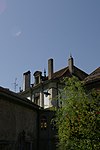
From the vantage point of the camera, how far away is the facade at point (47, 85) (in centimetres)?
3177

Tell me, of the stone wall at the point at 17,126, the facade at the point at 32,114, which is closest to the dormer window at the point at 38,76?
the facade at the point at 32,114

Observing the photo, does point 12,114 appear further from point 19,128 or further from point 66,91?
point 66,91

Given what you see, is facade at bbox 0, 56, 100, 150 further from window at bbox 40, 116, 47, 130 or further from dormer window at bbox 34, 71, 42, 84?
dormer window at bbox 34, 71, 42, 84

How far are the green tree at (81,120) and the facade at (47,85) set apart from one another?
684 inches

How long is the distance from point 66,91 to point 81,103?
203 centimetres

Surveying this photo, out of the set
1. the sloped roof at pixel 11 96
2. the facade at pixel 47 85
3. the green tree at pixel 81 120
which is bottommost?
the green tree at pixel 81 120

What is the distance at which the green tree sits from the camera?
10.3 metres

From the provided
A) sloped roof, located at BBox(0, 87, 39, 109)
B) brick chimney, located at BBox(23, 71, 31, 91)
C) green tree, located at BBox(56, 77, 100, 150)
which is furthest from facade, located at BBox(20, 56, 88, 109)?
green tree, located at BBox(56, 77, 100, 150)

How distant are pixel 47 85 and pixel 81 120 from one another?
22039 millimetres

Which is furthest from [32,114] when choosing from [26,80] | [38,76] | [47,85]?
[26,80]

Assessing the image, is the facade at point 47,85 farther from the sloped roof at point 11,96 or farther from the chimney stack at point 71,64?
the sloped roof at point 11,96

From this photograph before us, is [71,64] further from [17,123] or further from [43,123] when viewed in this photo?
[17,123]

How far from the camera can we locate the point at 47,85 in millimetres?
32656

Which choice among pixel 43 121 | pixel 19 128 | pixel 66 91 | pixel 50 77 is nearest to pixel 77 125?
pixel 66 91
